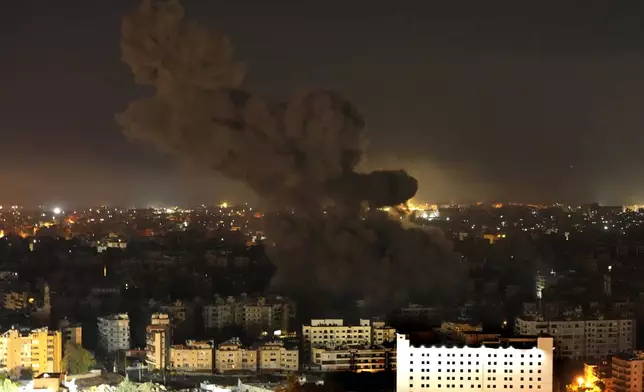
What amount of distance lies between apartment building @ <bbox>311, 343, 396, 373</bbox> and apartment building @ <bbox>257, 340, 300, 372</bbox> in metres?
0.14

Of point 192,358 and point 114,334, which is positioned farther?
A: point 114,334

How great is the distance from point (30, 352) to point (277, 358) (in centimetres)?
177

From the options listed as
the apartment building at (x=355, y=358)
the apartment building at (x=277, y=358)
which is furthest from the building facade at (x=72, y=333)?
the apartment building at (x=355, y=358)

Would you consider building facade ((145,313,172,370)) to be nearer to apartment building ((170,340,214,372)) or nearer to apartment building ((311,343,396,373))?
apartment building ((170,340,214,372))

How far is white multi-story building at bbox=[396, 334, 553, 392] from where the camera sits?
534cm

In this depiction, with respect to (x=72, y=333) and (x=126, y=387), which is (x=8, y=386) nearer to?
(x=126, y=387)

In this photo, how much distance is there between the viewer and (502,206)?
37.8ft

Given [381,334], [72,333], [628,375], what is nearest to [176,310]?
[72,333]

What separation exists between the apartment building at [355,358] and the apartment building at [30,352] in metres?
1.86

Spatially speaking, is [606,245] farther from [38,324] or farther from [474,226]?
[38,324]

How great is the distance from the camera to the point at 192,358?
6855mm

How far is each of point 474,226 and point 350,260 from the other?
3.43 m

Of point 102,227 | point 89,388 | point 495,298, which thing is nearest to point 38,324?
point 89,388

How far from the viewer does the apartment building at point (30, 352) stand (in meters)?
6.48
